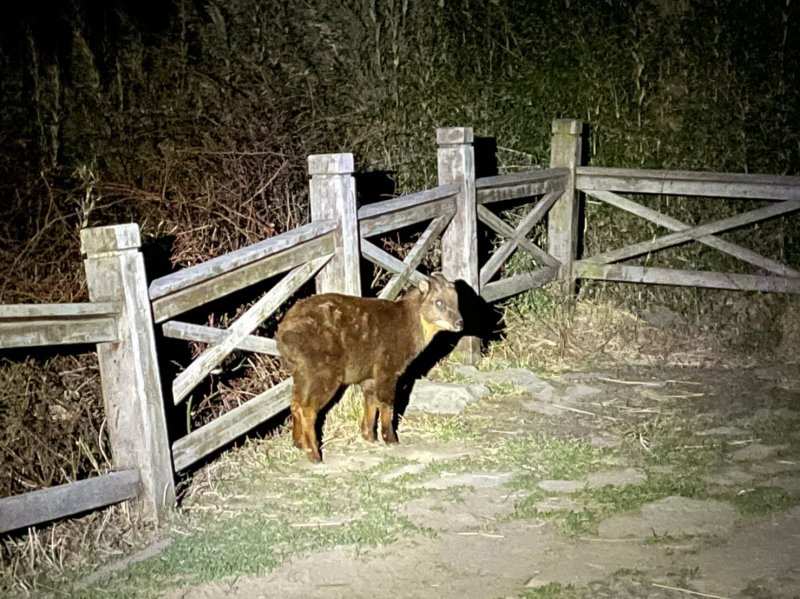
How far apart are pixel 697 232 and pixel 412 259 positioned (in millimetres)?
2859

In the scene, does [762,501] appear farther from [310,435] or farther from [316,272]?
[316,272]

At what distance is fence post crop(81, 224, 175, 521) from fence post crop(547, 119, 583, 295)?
5.32m

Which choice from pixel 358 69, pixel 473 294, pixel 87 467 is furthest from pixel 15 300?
pixel 358 69

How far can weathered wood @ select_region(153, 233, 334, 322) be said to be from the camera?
5.58m

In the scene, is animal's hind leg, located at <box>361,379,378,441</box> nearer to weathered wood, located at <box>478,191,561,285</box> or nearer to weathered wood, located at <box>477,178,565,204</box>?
weathered wood, located at <box>478,191,561,285</box>

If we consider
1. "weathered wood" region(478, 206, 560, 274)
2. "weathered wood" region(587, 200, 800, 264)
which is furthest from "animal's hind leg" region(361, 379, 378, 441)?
"weathered wood" region(587, 200, 800, 264)

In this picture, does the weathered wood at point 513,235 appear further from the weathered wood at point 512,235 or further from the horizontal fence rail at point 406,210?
the horizontal fence rail at point 406,210

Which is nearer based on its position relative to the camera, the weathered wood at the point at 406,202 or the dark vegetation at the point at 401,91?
the weathered wood at the point at 406,202

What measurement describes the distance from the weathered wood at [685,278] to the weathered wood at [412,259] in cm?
206

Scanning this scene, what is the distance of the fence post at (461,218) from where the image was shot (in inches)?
330

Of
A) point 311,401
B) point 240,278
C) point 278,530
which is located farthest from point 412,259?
point 278,530

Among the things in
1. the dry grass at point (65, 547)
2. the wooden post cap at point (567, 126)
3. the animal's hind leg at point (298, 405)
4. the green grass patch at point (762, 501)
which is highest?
the wooden post cap at point (567, 126)

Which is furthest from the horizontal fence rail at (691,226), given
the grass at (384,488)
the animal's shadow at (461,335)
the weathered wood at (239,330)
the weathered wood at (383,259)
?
the weathered wood at (239,330)

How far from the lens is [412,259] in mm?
7926
